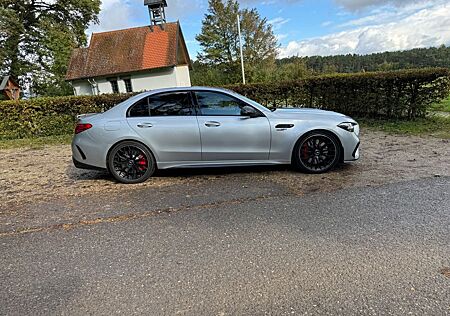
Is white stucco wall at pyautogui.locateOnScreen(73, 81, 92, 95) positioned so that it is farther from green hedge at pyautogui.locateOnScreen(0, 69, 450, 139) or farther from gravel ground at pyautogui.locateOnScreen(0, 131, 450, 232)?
gravel ground at pyautogui.locateOnScreen(0, 131, 450, 232)

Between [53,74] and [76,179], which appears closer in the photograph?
[76,179]

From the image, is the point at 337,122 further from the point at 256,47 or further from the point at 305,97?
the point at 256,47

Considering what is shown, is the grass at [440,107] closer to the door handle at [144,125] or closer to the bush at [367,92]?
the bush at [367,92]

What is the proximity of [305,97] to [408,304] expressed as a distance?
29.8 feet

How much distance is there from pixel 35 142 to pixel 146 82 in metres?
20.7

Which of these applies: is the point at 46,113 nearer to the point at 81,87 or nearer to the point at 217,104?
the point at 217,104

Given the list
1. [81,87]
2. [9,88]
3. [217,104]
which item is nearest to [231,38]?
[81,87]

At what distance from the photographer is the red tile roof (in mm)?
29094

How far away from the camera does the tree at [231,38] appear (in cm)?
3412

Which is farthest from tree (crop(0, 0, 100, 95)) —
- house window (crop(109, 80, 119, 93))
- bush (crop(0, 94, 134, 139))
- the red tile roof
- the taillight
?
the taillight

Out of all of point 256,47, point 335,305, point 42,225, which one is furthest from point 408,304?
point 256,47

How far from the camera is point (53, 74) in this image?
31641 millimetres

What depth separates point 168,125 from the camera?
4.96 metres

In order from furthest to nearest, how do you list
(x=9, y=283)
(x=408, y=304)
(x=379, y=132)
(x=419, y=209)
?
(x=379, y=132)
(x=419, y=209)
(x=9, y=283)
(x=408, y=304)
